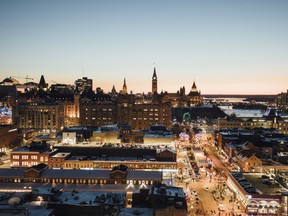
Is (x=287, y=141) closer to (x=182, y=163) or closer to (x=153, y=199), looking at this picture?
(x=182, y=163)

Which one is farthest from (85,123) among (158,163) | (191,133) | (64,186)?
(64,186)

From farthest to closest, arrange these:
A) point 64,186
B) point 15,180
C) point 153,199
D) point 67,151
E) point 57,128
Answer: point 57,128
point 67,151
point 15,180
point 64,186
point 153,199

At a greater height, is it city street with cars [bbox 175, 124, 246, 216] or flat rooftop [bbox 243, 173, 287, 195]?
flat rooftop [bbox 243, 173, 287, 195]

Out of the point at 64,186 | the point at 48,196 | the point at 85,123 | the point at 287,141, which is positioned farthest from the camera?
the point at 85,123

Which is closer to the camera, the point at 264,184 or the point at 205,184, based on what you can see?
the point at 264,184

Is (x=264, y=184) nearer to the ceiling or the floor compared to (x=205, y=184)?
nearer to the ceiling

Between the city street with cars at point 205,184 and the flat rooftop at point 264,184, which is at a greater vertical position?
the flat rooftop at point 264,184

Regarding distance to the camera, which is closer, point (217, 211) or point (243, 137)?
point (217, 211)

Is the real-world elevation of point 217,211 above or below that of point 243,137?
below

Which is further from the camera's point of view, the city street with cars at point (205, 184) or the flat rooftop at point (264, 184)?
the city street with cars at point (205, 184)

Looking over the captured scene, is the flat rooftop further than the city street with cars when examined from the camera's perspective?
No
